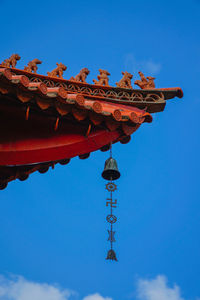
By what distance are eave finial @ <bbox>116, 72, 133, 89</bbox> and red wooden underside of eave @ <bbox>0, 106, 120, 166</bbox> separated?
150 centimetres

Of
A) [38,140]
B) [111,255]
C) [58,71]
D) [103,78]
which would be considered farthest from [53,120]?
[111,255]

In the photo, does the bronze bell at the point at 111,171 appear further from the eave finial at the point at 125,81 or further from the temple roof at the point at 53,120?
the eave finial at the point at 125,81

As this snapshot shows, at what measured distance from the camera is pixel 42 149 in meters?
6.94

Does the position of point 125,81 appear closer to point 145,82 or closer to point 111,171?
point 145,82

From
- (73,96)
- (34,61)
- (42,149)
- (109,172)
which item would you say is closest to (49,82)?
(34,61)

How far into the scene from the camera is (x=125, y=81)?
27.6ft

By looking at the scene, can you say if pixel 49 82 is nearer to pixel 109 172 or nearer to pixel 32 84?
pixel 32 84

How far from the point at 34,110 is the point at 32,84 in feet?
1.59

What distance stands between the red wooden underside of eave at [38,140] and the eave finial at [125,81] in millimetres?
1498

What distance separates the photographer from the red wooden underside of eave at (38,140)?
22.5 feet

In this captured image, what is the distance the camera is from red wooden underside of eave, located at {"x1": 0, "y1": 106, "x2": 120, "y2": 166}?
6850 mm

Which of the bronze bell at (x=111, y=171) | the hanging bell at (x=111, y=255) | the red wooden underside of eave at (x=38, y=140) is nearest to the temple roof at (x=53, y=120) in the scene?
the red wooden underside of eave at (x=38, y=140)

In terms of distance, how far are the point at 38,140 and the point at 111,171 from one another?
1541 millimetres

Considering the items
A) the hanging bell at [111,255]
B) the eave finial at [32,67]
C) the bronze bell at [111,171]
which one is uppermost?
the eave finial at [32,67]
